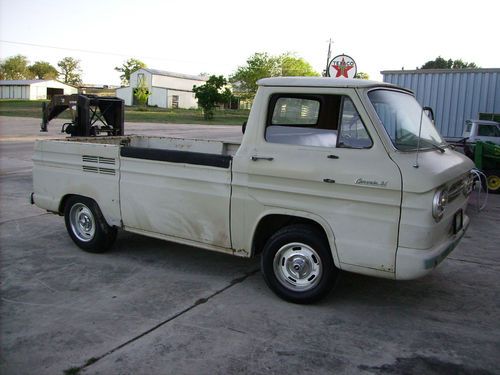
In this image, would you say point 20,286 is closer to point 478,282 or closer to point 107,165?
point 107,165

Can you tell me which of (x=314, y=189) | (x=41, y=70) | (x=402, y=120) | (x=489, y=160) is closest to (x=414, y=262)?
(x=314, y=189)

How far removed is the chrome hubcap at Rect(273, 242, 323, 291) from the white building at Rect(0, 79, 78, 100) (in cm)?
8383

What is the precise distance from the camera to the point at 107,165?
5.80 m

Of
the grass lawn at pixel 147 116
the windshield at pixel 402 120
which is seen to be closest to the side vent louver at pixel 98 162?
the windshield at pixel 402 120

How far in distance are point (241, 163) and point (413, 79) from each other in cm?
1231

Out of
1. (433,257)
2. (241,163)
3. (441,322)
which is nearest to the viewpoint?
(433,257)

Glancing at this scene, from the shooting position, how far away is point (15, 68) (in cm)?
10831

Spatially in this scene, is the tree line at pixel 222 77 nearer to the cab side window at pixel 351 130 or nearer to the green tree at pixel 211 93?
the green tree at pixel 211 93

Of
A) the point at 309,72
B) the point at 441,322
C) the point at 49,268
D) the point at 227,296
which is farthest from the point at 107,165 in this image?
the point at 309,72

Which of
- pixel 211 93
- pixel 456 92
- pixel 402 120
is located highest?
pixel 211 93

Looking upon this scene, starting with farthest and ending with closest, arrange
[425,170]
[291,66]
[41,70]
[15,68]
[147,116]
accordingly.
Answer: [41,70], [15,68], [291,66], [147,116], [425,170]

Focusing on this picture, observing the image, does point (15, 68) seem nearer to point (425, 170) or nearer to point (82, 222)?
point (82, 222)

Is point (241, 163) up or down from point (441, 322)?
up

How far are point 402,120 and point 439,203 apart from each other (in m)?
1.02
